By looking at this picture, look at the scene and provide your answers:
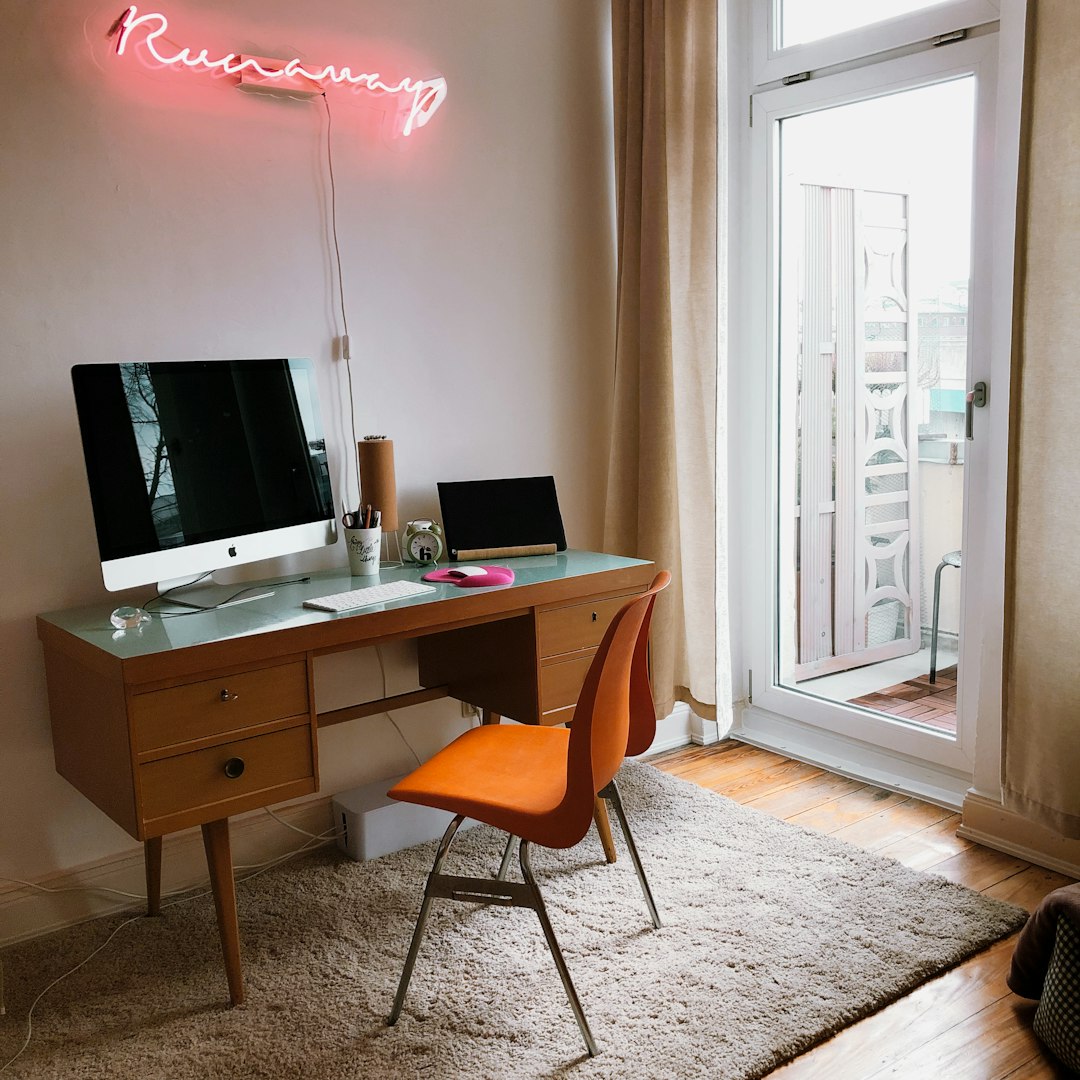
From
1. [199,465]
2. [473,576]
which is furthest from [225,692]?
[473,576]

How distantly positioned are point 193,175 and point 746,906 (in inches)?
84.1

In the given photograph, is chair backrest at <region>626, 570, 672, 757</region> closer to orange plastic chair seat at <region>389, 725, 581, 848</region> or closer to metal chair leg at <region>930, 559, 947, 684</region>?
orange plastic chair seat at <region>389, 725, 581, 848</region>

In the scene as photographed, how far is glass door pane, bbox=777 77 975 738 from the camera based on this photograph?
2.90 m

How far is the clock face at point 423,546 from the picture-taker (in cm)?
278

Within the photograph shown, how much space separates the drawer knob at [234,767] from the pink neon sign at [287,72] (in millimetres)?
1580

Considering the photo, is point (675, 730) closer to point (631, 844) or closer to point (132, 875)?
point (631, 844)

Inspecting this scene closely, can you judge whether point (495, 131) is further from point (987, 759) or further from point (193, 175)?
point (987, 759)

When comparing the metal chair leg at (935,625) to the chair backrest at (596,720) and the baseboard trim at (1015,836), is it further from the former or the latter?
the chair backrest at (596,720)

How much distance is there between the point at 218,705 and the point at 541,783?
0.64 meters

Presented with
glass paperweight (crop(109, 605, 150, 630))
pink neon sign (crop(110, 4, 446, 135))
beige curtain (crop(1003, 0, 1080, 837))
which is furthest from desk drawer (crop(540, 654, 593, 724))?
pink neon sign (crop(110, 4, 446, 135))

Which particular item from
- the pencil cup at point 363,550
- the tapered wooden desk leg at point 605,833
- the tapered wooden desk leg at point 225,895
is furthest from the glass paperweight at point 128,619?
the tapered wooden desk leg at point 605,833

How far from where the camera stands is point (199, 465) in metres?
2.34

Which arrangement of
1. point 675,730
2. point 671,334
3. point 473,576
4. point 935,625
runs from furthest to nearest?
point 675,730
point 671,334
point 935,625
point 473,576

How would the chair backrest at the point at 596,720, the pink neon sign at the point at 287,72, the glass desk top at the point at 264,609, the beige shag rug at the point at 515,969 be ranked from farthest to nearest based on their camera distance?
the pink neon sign at the point at 287,72, the glass desk top at the point at 264,609, the beige shag rug at the point at 515,969, the chair backrest at the point at 596,720
